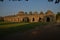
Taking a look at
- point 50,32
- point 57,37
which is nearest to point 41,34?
point 50,32

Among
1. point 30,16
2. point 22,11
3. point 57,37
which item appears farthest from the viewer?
point 30,16

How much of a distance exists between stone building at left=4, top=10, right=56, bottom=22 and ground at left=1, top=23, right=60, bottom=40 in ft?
0.82

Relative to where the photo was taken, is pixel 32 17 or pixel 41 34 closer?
pixel 41 34

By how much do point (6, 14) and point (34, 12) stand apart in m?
0.82

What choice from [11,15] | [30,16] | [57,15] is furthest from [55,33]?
[11,15]

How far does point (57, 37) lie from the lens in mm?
4934

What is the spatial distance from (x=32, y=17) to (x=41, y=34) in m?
0.62

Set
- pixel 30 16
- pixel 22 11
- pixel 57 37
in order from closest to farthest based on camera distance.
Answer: pixel 57 37 < pixel 22 11 < pixel 30 16

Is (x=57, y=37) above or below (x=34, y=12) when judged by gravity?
below

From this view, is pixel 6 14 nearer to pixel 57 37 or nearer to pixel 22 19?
pixel 22 19

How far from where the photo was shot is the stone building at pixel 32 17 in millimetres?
5316

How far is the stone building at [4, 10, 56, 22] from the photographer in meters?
5.32

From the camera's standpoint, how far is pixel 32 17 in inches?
223

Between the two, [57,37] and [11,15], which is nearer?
[57,37]
